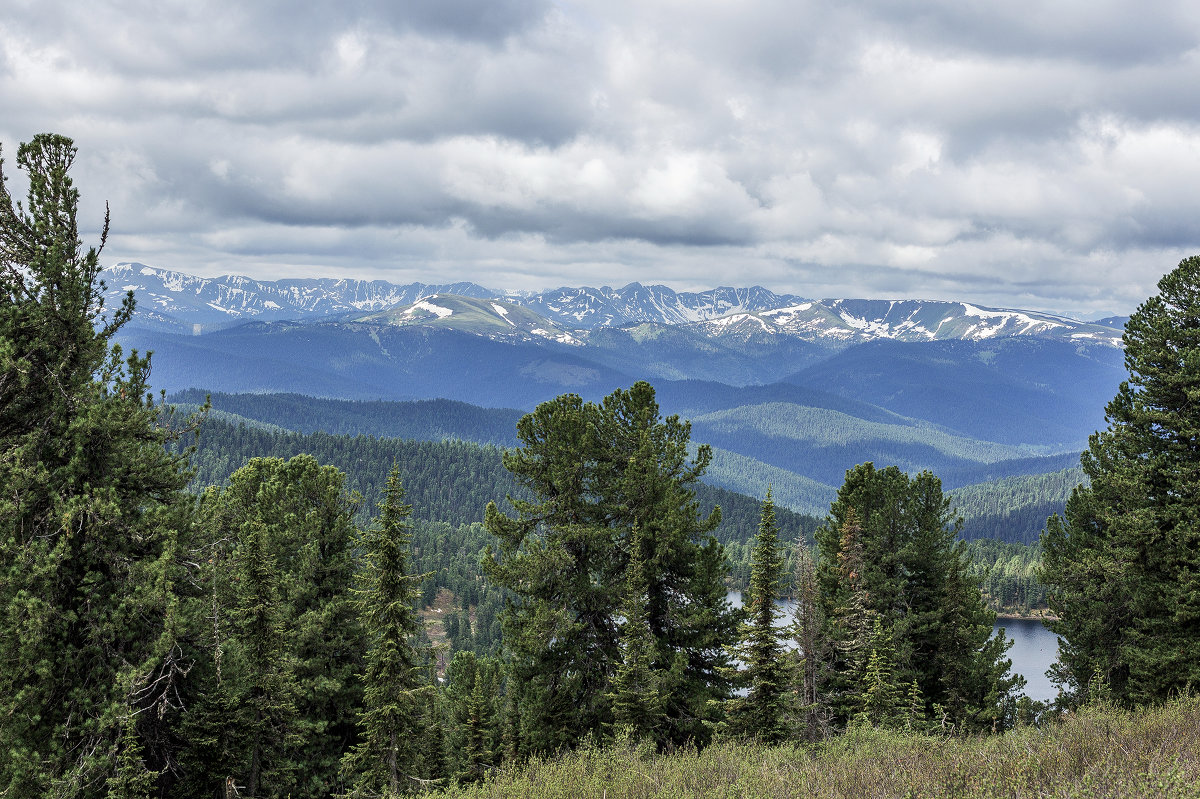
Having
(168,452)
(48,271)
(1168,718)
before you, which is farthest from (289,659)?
(1168,718)

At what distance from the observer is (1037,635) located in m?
145

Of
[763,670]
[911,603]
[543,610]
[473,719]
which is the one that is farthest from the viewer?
[911,603]

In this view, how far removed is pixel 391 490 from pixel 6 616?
8913mm

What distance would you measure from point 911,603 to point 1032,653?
118 metres

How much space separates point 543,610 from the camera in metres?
21.2

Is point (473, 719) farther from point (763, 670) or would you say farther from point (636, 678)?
point (763, 670)

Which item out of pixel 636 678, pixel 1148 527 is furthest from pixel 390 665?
pixel 1148 527

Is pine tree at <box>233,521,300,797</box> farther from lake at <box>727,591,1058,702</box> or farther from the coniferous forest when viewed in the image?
lake at <box>727,591,1058,702</box>

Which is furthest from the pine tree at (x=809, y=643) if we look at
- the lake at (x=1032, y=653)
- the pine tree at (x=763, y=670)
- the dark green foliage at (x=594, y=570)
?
the lake at (x=1032, y=653)

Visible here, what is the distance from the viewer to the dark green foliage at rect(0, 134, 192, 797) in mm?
12625

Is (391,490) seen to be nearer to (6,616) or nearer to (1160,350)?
(6,616)

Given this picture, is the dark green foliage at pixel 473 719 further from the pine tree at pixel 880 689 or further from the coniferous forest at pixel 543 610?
the pine tree at pixel 880 689

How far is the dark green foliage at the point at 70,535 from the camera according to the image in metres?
12.6

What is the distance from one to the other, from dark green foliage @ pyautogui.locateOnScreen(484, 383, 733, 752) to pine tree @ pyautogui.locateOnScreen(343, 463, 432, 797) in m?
2.97
